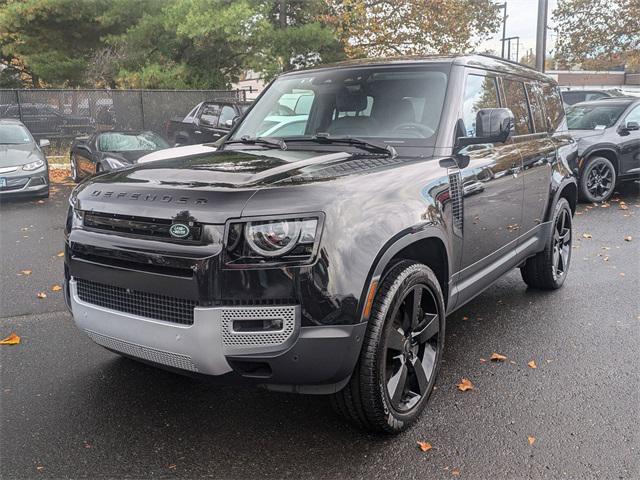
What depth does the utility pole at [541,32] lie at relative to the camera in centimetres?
1481

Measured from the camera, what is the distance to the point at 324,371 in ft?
8.38

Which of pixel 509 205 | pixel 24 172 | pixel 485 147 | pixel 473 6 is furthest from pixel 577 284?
pixel 473 6

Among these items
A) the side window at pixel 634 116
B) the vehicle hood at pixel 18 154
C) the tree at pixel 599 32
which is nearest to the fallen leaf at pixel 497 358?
the side window at pixel 634 116

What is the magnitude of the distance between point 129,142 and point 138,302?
10.3m

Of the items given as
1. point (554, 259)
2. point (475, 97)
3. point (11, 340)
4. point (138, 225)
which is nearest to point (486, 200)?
point (475, 97)

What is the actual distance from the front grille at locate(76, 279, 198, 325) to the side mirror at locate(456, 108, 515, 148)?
79.8 inches

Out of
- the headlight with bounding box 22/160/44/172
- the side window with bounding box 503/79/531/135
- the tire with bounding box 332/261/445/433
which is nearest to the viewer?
the tire with bounding box 332/261/445/433

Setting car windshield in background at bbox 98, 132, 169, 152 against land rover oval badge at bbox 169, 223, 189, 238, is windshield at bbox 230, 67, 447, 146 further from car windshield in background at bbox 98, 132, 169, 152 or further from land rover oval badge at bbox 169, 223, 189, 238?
car windshield in background at bbox 98, 132, 169, 152

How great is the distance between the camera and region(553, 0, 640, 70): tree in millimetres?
24891

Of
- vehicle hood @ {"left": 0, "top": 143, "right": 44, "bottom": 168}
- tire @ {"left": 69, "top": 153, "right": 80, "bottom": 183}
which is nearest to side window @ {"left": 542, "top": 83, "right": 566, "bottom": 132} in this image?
vehicle hood @ {"left": 0, "top": 143, "right": 44, "bottom": 168}

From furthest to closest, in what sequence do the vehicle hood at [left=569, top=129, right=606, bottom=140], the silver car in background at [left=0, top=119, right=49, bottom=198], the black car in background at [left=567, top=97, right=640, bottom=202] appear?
the silver car in background at [left=0, top=119, right=49, bottom=198], the vehicle hood at [left=569, top=129, right=606, bottom=140], the black car in background at [left=567, top=97, right=640, bottom=202]

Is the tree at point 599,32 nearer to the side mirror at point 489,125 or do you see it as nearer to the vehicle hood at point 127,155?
the vehicle hood at point 127,155

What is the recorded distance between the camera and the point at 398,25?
830 inches

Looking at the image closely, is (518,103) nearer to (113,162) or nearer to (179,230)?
(179,230)
